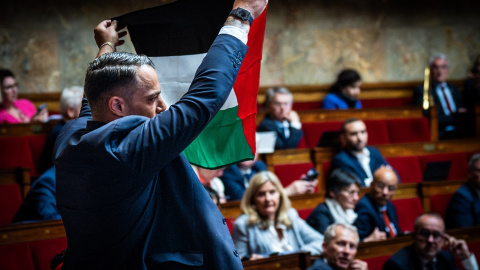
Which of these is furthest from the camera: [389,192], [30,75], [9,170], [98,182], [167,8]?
[30,75]

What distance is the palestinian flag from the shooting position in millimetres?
832

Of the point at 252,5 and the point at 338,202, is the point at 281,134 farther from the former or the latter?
the point at 252,5

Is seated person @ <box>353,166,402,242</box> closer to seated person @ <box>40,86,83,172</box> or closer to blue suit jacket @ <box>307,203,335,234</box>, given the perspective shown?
blue suit jacket @ <box>307,203,335,234</box>

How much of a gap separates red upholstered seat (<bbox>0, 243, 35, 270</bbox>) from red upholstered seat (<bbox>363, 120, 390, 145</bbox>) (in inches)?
62.7

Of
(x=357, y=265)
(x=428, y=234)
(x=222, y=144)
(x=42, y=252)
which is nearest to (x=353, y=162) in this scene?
(x=428, y=234)

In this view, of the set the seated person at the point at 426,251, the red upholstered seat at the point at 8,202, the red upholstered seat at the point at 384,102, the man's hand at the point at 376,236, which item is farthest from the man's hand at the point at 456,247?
the red upholstered seat at the point at 384,102

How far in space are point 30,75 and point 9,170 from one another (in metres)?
1.17

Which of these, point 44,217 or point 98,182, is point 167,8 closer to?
point 98,182

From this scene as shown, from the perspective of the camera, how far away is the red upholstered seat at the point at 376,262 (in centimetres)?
156

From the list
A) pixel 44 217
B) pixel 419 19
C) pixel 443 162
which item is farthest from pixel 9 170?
pixel 419 19

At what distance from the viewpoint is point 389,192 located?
74.4 inches

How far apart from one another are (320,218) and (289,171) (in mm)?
336

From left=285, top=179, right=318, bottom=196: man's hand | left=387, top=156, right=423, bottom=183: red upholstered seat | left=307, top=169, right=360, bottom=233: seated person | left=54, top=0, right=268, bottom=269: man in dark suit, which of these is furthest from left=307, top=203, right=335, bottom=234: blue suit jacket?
left=54, top=0, right=268, bottom=269: man in dark suit

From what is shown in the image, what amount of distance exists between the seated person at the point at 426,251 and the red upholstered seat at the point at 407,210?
38 centimetres
